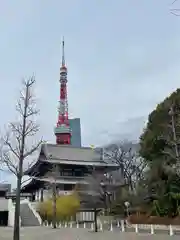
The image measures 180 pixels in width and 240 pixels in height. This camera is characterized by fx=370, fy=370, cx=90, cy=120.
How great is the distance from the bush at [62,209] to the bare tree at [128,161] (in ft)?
21.0

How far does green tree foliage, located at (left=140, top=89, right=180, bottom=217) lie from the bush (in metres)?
12.5

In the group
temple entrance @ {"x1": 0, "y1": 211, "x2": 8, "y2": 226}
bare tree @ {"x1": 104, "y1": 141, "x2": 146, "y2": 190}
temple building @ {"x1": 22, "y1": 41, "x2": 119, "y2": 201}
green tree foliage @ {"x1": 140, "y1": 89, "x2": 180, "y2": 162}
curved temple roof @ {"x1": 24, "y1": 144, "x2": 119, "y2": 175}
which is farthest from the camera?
curved temple roof @ {"x1": 24, "y1": 144, "x2": 119, "y2": 175}

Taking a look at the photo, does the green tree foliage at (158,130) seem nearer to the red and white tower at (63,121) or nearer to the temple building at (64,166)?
the temple building at (64,166)

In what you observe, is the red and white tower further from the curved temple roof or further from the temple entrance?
the temple entrance

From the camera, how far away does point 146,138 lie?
110 ft

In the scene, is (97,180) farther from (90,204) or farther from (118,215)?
(118,215)

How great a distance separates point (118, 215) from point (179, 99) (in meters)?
12.8

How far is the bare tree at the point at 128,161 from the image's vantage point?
40881mm

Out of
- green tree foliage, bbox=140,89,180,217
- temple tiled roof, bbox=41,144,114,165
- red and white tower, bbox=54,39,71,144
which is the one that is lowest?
green tree foliage, bbox=140,89,180,217

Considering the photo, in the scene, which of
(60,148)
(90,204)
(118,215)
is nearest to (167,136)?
(118,215)

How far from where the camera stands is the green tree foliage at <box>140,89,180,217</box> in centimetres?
2741

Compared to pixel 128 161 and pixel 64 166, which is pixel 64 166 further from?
pixel 128 161

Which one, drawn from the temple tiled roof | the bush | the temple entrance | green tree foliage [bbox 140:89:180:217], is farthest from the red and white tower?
green tree foliage [bbox 140:89:180:217]

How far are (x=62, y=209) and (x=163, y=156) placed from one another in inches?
626
